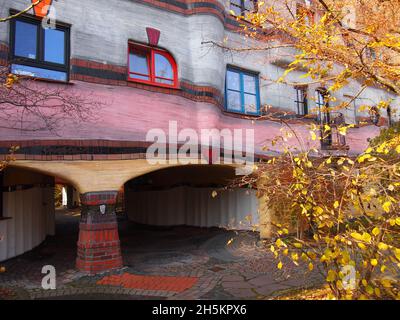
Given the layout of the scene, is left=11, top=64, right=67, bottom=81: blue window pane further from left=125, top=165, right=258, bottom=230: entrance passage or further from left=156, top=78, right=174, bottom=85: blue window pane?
left=125, top=165, right=258, bottom=230: entrance passage

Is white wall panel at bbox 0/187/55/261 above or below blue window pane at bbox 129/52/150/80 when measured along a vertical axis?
below

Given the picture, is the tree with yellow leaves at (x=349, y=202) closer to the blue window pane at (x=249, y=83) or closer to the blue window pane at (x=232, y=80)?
the blue window pane at (x=232, y=80)

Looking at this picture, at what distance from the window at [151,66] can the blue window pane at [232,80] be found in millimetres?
1954

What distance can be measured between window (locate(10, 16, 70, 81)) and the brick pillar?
257 centimetres

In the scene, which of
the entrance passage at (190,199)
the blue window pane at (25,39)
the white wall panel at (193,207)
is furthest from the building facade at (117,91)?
the entrance passage at (190,199)

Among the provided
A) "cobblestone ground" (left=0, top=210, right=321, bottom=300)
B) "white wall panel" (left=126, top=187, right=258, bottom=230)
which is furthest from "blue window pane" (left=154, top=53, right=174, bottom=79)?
"white wall panel" (left=126, top=187, right=258, bottom=230)

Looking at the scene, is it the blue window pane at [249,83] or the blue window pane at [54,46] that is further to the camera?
the blue window pane at [249,83]

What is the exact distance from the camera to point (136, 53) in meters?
7.63

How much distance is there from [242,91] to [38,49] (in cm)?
552

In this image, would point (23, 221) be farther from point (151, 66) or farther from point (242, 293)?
point (242, 293)

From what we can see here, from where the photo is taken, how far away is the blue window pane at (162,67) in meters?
7.78

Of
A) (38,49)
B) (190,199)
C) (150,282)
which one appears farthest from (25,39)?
(190,199)

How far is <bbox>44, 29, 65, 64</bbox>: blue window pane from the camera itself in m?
6.48

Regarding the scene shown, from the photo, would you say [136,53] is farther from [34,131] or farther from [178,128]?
[34,131]
